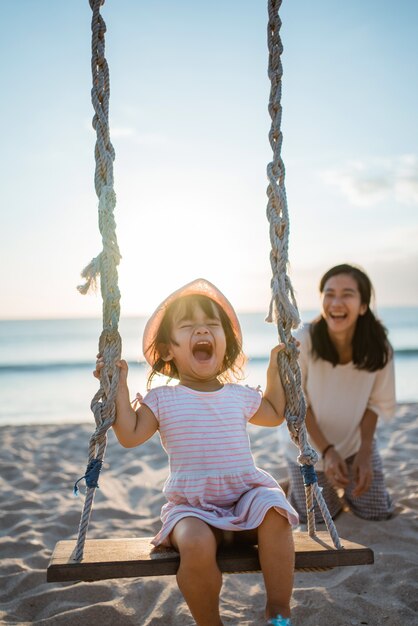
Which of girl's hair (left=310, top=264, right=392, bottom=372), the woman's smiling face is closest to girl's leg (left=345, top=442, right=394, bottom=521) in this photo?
girl's hair (left=310, top=264, right=392, bottom=372)

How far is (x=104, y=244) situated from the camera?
200cm

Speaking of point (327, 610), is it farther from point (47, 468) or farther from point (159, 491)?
point (47, 468)

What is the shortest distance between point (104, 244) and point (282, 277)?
25.5 inches

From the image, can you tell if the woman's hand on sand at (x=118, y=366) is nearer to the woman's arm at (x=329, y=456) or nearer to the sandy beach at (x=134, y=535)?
the sandy beach at (x=134, y=535)

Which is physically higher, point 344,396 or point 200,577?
point 344,396

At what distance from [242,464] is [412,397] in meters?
8.21

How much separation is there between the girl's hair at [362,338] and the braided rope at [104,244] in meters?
1.75

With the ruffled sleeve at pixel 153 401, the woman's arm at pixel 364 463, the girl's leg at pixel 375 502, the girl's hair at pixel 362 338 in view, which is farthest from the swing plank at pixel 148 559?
the girl's hair at pixel 362 338

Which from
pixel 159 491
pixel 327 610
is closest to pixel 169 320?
pixel 327 610

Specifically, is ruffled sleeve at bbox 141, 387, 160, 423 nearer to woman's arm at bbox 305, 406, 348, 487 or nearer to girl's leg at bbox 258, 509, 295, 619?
girl's leg at bbox 258, 509, 295, 619

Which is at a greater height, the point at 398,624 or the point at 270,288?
the point at 270,288

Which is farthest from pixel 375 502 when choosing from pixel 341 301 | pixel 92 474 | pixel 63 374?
pixel 63 374

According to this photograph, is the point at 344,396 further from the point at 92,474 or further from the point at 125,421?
the point at 92,474

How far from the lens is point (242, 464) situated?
2062mm
